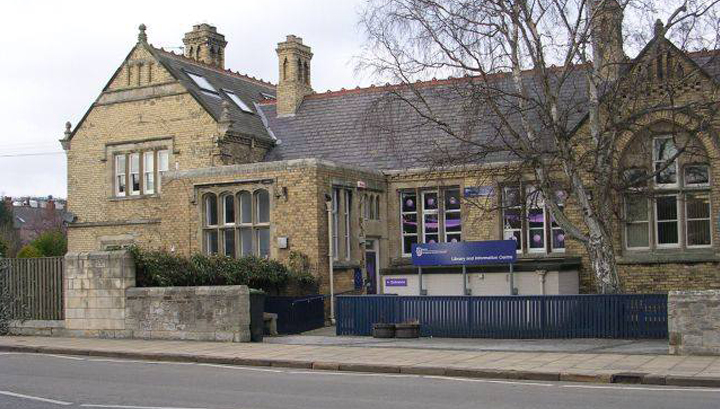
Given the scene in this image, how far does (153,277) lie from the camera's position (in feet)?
75.2

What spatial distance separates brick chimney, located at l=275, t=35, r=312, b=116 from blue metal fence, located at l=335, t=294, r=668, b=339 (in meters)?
14.1

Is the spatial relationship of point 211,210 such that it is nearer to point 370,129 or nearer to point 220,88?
point 370,129

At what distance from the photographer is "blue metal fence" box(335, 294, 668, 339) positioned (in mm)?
19609

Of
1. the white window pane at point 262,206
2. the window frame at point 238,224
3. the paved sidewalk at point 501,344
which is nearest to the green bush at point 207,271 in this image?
the window frame at point 238,224

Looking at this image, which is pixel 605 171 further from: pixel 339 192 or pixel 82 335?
pixel 82 335

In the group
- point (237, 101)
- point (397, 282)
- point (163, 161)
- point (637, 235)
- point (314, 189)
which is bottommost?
point (397, 282)

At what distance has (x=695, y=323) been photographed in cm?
1675

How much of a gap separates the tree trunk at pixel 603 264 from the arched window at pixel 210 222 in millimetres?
12812

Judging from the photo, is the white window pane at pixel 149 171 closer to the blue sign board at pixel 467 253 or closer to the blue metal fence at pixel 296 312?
the blue metal fence at pixel 296 312

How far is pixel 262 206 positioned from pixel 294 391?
1522 cm

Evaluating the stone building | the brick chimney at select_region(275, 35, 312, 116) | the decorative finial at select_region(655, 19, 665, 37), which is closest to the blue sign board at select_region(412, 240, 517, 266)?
the stone building

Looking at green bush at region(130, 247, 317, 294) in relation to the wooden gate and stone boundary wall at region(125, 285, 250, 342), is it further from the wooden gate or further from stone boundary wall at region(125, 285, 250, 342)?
the wooden gate

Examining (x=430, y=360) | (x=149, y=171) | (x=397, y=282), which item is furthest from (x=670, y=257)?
(x=149, y=171)

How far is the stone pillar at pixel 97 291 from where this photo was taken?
74.8 ft
